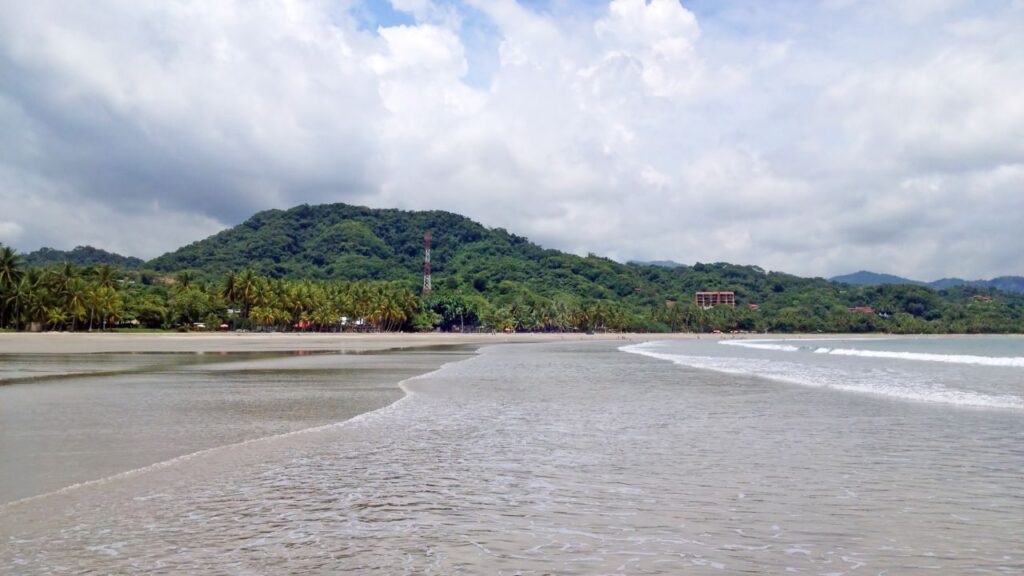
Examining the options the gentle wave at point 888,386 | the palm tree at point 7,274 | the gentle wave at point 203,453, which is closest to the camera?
the gentle wave at point 203,453

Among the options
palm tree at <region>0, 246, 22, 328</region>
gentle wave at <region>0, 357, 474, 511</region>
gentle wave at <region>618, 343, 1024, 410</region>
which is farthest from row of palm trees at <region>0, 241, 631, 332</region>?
gentle wave at <region>0, 357, 474, 511</region>

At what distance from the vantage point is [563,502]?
9211 mm

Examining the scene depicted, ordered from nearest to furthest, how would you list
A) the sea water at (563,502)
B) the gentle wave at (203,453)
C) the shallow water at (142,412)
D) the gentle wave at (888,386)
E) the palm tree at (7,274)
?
1. the sea water at (563,502)
2. the gentle wave at (203,453)
3. the shallow water at (142,412)
4. the gentle wave at (888,386)
5. the palm tree at (7,274)

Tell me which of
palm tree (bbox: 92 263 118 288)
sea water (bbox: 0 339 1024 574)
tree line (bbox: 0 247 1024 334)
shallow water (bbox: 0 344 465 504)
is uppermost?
palm tree (bbox: 92 263 118 288)

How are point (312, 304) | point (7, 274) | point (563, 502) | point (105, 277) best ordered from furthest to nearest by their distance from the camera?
point (312, 304) → point (105, 277) → point (7, 274) → point (563, 502)

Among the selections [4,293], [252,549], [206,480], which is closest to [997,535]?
[252,549]

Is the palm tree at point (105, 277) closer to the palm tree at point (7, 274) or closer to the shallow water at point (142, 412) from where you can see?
the palm tree at point (7, 274)

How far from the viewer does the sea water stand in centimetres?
693

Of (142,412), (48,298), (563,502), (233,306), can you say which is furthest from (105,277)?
(563,502)

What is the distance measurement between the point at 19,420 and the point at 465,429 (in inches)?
383

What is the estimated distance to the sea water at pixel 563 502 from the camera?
6.93 m

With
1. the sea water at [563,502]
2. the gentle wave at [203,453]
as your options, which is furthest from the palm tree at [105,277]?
the sea water at [563,502]

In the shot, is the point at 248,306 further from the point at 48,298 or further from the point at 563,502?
the point at 563,502

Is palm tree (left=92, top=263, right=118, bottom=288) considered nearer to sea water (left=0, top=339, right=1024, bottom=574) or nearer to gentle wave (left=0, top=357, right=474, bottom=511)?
gentle wave (left=0, top=357, right=474, bottom=511)
